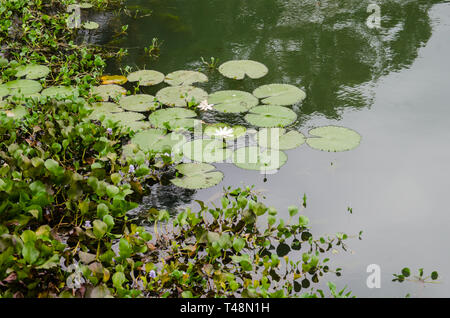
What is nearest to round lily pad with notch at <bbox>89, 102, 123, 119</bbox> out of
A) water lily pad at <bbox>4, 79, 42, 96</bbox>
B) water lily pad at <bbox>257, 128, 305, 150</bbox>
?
water lily pad at <bbox>4, 79, 42, 96</bbox>

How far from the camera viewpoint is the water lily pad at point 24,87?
3.31 m

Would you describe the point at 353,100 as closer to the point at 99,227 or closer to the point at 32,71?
the point at 99,227

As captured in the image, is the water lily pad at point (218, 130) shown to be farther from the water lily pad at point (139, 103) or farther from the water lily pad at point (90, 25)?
the water lily pad at point (90, 25)

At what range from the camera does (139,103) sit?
3.25 meters

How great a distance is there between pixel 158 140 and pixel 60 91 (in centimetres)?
94

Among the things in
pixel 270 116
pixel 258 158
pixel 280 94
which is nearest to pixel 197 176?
pixel 258 158

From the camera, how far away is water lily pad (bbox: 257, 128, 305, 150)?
2838mm

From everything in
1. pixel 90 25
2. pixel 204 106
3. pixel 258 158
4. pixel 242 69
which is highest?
A: pixel 90 25

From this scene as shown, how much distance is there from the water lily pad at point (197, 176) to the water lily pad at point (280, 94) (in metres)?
0.83

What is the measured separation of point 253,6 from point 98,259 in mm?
3559

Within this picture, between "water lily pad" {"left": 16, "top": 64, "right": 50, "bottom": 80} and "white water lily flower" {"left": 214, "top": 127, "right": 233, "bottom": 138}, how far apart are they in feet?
4.86

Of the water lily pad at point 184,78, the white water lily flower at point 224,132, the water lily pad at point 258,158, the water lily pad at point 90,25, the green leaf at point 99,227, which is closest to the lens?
the green leaf at point 99,227

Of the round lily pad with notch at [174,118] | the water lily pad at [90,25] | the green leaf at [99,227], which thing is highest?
the water lily pad at [90,25]

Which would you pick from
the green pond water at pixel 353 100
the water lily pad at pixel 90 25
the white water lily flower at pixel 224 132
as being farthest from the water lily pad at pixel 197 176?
the water lily pad at pixel 90 25
